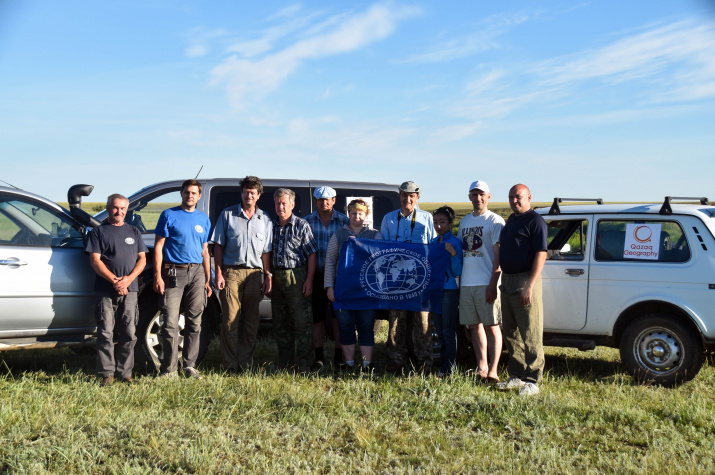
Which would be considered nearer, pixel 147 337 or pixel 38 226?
pixel 38 226

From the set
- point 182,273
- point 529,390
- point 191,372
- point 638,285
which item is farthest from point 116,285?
point 638,285

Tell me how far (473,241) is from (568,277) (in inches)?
47.7

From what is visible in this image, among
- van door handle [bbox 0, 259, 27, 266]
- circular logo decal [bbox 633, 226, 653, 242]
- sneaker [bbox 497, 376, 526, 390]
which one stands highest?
circular logo decal [bbox 633, 226, 653, 242]

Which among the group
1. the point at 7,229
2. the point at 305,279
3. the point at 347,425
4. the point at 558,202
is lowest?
the point at 347,425

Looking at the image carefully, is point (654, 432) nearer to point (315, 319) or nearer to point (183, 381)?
point (315, 319)

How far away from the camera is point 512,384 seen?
560cm

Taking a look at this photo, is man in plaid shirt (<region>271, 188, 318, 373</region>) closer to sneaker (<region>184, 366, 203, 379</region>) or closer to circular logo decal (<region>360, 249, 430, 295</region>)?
circular logo decal (<region>360, 249, 430, 295</region>)

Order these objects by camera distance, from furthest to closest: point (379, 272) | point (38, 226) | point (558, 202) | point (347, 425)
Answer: point (558, 202)
point (379, 272)
point (38, 226)
point (347, 425)

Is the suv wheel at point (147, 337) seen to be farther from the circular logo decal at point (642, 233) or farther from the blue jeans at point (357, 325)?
the circular logo decal at point (642, 233)

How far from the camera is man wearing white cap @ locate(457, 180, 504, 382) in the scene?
5805 millimetres

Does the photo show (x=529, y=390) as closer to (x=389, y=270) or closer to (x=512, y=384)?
(x=512, y=384)

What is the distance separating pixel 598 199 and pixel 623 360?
6.36 ft

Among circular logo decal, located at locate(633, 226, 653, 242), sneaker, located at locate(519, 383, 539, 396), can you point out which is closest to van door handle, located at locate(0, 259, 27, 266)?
sneaker, located at locate(519, 383, 539, 396)

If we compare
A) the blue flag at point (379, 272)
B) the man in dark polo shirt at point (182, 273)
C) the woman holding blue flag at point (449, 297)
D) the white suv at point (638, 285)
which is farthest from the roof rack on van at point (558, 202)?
the man in dark polo shirt at point (182, 273)
